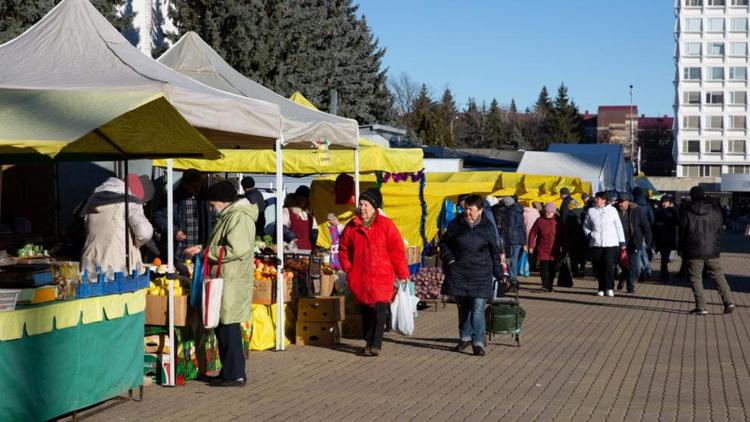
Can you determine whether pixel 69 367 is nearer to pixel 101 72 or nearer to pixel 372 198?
pixel 101 72

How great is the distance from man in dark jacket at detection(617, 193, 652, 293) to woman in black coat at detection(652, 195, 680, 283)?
12.8 ft

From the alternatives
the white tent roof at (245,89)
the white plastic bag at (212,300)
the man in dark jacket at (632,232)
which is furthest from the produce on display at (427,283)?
the white plastic bag at (212,300)

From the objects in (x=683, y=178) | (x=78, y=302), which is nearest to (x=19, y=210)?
(x=78, y=302)

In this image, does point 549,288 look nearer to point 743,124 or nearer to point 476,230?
point 476,230

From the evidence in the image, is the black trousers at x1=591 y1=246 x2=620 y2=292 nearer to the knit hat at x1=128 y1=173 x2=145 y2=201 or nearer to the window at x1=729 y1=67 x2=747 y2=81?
the knit hat at x1=128 y1=173 x2=145 y2=201

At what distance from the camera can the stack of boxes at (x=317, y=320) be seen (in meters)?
13.9

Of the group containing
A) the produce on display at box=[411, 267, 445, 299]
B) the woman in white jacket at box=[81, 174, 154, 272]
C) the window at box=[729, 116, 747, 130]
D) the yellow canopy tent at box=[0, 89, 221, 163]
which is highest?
the window at box=[729, 116, 747, 130]

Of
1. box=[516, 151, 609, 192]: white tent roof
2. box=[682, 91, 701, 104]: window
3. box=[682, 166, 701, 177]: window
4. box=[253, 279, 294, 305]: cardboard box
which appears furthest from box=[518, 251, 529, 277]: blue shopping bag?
box=[682, 166, 701, 177]: window

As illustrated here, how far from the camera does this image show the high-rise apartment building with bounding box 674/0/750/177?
412 ft

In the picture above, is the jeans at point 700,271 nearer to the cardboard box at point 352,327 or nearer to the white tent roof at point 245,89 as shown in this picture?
the cardboard box at point 352,327

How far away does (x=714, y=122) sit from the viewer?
127 m

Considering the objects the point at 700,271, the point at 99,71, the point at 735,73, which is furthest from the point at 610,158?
the point at 735,73

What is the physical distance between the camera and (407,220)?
2003cm

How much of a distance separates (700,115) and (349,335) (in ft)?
390
